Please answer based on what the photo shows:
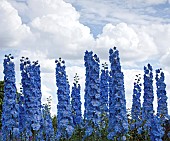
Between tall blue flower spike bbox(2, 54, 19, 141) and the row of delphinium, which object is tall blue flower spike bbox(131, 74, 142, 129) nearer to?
the row of delphinium

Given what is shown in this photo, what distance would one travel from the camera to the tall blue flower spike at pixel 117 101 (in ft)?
31.7

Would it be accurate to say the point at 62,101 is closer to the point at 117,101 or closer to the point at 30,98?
the point at 30,98

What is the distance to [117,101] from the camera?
31.9 feet

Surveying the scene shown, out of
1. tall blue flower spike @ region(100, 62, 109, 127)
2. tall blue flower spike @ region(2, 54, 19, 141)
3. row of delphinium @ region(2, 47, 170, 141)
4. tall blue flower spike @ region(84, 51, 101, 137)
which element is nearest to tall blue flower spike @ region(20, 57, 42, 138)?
row of delphinium @ region(2, 47, 170, 141)

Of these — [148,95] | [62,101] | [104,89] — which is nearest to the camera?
[62,101]

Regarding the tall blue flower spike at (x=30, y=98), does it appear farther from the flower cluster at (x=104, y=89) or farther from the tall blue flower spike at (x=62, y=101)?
the flower cluster at (x=104, y=89)

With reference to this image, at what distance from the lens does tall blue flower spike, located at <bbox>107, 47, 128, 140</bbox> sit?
9672mm

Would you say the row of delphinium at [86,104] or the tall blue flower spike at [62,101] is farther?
the tall blue flower spike at [62,101]

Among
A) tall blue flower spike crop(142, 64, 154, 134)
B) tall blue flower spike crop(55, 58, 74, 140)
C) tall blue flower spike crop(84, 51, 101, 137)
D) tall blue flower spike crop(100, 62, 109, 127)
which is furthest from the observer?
tall blue flower spike crop(100, 62, 109, 127)

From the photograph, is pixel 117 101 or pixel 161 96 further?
pixel 161 96

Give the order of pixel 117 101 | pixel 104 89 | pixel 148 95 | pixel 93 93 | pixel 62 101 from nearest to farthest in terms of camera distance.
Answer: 1. pixel 117 101
2. pixel 93 93
3. pixel 62 101
4. pixel 148 95
5. pixel 104 89

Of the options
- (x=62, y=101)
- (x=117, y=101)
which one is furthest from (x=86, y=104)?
(x=117, y=101)

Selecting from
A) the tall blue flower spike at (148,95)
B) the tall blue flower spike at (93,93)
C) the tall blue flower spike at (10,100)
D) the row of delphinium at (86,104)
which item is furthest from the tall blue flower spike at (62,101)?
the tall blue flower spike at (148,95)

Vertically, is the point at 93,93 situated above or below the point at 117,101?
above
